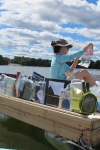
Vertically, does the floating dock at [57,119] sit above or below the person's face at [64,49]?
below

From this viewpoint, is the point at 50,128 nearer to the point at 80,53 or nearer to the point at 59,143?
the point at 59,143

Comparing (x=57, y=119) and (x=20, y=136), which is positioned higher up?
(x=57, y=119)

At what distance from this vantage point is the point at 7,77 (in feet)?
17.8

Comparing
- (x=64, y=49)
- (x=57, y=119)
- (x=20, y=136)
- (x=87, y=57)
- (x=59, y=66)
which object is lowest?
(x=20, y=136)

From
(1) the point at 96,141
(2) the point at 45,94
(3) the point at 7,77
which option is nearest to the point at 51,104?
(2) the point at 45,94

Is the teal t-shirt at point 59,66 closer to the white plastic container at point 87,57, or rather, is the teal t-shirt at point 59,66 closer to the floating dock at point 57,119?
the white plastic container at point 87,57

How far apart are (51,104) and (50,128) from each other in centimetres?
46

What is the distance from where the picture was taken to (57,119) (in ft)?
13.1

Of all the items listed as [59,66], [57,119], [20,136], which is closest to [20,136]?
[20,136]

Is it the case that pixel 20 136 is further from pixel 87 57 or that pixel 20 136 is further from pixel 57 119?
pixel 87 57

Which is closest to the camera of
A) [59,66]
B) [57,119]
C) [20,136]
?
[57,119]

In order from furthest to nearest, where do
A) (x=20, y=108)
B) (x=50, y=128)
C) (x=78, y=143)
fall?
(x=20, y=108) → (x=50, y=128) → (x=78, y=143)

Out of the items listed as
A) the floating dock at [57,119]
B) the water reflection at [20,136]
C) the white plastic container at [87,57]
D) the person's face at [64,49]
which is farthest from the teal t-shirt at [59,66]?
the water reflection at [20,136]

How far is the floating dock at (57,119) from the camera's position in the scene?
11.7 feet
